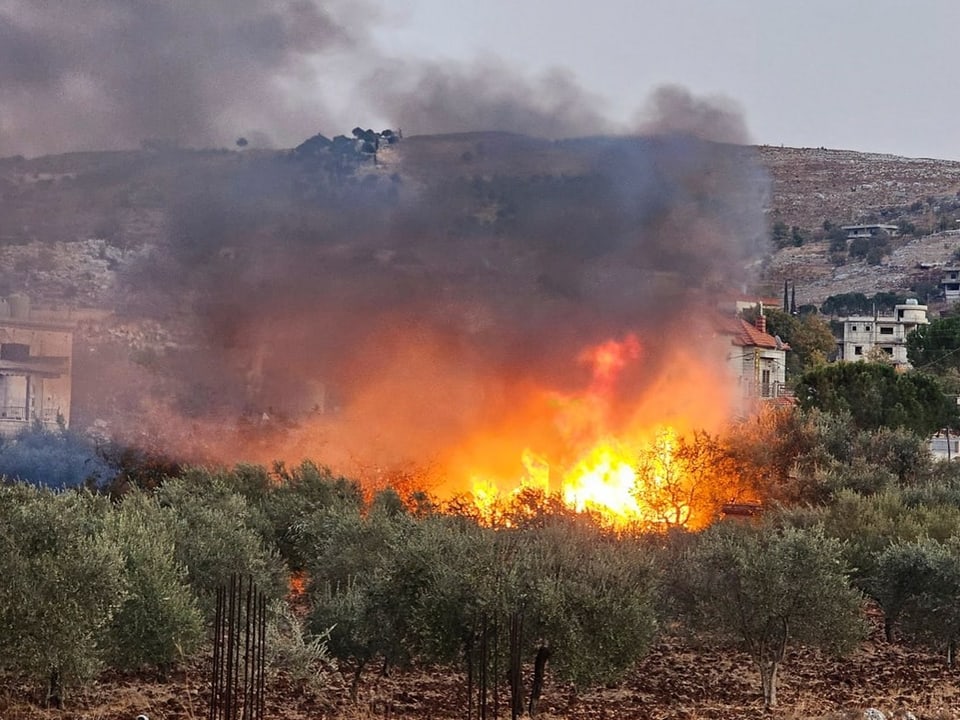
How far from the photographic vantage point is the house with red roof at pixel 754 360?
68500 millimetres

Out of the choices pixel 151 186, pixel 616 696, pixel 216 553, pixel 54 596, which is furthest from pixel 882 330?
pixel 54 596

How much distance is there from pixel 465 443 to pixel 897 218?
465ft

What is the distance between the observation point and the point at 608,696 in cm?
3597

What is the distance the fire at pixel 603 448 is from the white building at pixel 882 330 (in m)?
90.2

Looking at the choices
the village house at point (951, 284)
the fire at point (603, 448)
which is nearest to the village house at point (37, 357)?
the fire at point (603, 448)

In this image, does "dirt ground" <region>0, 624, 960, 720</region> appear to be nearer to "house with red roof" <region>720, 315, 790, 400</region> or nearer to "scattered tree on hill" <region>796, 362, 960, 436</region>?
"house with red roof" <region>720, 315, 790, 400</region>

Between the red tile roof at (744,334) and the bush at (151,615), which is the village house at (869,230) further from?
the bush at (151,615)

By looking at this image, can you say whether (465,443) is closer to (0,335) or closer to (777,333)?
(0,335)

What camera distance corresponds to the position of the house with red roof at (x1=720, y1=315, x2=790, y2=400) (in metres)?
68.5

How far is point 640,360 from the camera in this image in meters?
58.5

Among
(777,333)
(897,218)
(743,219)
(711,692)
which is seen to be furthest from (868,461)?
(897,218)

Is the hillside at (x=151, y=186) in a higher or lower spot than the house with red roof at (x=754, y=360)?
higher

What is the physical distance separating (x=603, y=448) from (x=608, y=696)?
77.3 ft

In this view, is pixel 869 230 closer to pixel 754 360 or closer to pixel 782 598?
pixel 754 360
